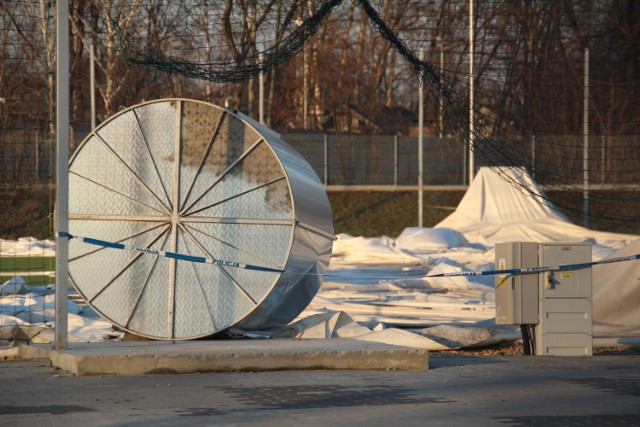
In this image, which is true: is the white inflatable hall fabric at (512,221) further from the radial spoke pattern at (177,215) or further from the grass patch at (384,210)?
the radial spoke pattern at (177,215)

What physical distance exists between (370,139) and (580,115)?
54.0 ft

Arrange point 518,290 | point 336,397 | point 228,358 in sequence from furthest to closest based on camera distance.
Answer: point 518,290
point 228,358
point 336,397

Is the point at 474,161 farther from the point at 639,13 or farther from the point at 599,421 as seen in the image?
the point at 599,421

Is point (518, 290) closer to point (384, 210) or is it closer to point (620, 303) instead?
point (620, 303)

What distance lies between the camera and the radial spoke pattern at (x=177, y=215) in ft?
40.9

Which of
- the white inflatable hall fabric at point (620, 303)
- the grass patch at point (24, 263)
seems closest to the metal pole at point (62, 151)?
the white inflatable hall fabric at point (620, 303)

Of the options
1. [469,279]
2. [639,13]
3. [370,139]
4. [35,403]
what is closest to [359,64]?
[370,139]

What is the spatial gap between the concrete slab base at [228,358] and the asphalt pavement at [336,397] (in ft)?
0.37

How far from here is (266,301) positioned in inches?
492

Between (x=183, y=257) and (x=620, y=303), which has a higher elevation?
(x=183, y=257)

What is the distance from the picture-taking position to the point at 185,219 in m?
12.6

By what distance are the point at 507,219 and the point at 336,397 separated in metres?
26.9

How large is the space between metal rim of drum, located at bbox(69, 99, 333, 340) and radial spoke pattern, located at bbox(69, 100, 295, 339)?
0.01 metres

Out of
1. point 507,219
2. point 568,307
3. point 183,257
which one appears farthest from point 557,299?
point 507,219
